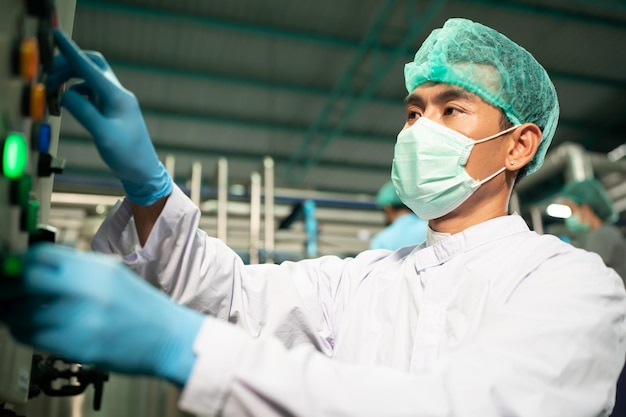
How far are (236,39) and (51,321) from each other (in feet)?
18.2

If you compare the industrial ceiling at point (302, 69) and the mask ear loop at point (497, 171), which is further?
the industrial ceiling at point (302, 69)

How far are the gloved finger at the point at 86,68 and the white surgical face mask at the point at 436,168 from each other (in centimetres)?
61

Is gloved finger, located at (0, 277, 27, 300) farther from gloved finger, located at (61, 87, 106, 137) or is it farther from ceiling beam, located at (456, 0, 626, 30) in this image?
ceiling beam, located at (456, 0, 626, 30)

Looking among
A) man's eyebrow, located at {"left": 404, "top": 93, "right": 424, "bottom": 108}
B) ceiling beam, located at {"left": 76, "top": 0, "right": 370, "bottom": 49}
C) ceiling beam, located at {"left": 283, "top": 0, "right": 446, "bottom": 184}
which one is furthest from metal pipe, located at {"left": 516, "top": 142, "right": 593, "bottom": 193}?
man's eyebrow, located at {"left": 404, "top": 93, "right": 424, "bottom": 108}

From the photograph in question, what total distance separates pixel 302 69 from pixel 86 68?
18.8ft

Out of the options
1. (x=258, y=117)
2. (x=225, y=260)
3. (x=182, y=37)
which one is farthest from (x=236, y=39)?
(x=225, y=260)

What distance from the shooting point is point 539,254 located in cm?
94

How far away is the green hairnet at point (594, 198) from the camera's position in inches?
123

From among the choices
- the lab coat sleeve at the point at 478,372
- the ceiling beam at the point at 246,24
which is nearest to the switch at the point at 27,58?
the lab coat sleeve at the point at 478,372

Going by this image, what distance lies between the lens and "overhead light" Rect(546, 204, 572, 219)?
3.18 meters

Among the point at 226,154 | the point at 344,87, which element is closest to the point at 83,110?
the point at 344,87

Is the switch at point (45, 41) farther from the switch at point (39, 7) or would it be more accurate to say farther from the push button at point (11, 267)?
the push button at point (11, 267)

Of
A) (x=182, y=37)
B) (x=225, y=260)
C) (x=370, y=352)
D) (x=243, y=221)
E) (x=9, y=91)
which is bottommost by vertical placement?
(x=243, y=221)

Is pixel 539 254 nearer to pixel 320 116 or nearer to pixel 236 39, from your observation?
pixel 236 39
